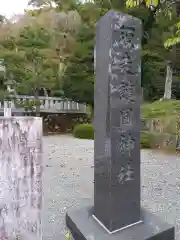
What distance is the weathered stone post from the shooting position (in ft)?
5.89

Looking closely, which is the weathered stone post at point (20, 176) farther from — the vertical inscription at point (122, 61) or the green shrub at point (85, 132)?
the green shrub at point (85, 132)

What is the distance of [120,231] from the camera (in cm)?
217

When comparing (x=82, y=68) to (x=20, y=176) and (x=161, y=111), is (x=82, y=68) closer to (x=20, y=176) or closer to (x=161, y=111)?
(x=161, y=111)

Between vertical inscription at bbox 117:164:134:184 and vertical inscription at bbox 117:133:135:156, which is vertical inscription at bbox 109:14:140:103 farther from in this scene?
vertical inscription at bbox 117:164:134:184

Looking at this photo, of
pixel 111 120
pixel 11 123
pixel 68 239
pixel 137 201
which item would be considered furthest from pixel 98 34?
pixel 68 239

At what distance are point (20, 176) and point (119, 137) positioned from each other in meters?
0.80

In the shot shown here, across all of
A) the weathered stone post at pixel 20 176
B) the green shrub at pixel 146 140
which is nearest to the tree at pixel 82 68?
the green shrub at pixel 146 140

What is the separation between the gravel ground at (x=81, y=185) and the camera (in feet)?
9.59

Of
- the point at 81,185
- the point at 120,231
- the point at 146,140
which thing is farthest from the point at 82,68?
the point at 120,231

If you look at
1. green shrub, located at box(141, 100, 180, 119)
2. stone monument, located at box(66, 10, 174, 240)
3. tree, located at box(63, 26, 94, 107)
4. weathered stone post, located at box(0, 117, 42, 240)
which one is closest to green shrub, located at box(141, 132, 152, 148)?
green shrub, located at box(141, 100, 180, 119)

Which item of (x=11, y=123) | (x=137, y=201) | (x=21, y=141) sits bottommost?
(x=137, y=201)

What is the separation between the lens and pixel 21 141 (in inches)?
71.2

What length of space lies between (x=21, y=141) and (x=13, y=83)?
7.81 m

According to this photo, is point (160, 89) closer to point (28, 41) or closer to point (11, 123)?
point (28, 41)
